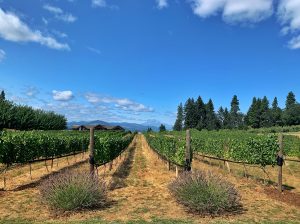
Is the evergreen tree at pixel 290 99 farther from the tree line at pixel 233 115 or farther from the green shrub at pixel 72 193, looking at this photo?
the green shrub at pixel 72 193

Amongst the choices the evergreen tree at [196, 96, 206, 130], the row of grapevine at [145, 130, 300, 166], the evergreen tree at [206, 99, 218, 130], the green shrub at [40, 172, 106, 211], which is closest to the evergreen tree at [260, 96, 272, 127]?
the evergreen tree at [206, 99, 218, 130]

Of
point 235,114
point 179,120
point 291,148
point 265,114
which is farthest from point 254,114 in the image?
point 291,148

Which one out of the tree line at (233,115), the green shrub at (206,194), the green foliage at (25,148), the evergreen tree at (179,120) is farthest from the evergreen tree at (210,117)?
the green shrub at (206,194)

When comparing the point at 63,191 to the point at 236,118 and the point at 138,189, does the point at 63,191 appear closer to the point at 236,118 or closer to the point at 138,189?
the point at 138,189

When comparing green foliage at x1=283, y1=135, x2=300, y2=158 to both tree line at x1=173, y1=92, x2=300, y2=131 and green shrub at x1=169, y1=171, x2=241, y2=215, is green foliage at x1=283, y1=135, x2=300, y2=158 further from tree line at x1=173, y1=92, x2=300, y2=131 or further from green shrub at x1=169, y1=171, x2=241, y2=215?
tree line at x1=173, y1=92, x2=300, y2=131

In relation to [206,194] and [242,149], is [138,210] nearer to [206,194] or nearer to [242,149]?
[206,194]

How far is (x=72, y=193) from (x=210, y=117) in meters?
120

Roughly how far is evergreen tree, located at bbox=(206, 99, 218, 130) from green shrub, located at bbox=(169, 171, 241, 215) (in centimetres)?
11111

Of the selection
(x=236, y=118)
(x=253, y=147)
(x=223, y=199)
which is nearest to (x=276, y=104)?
(x=236, y=118)

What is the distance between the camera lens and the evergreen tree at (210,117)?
121m

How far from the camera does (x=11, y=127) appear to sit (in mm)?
63750

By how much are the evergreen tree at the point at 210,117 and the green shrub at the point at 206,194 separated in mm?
111114

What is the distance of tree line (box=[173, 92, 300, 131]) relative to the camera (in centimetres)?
11456

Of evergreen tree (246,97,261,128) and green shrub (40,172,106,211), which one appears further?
evergreen tree (246,97,261,128)
